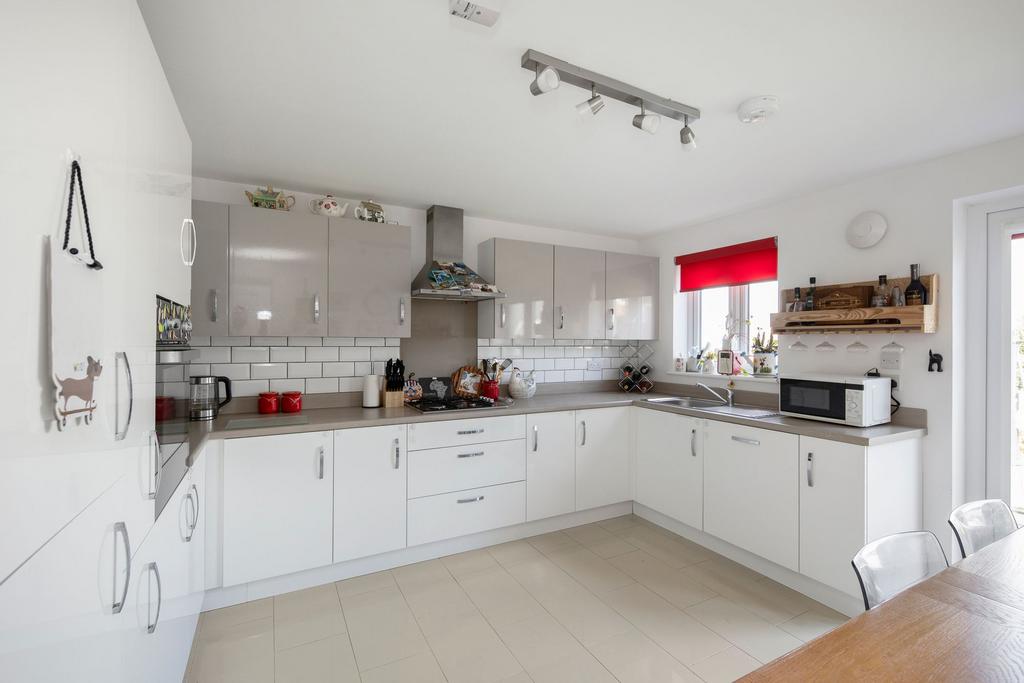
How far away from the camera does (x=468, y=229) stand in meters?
3.79

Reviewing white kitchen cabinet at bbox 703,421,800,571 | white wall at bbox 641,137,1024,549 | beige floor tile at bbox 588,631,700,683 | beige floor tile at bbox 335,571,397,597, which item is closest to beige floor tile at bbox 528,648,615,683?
beige floor tile at bbox 588,631,700,683

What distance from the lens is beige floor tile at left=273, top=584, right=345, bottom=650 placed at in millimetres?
2236

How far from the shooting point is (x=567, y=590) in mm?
2645

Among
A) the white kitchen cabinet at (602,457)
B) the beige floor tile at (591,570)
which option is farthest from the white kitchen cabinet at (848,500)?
the white kitchen cabinet at (602,457)

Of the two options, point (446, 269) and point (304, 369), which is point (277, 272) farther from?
point (446, 269)

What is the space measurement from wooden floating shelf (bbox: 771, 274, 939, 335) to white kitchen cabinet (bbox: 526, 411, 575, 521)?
5.23 ft

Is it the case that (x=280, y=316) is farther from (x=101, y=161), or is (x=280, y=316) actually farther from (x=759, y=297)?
(x=759, y=297)

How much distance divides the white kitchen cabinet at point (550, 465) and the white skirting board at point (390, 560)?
5.3 inches

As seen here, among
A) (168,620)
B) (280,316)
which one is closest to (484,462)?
(280,316)

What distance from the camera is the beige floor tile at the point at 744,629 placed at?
2145mm

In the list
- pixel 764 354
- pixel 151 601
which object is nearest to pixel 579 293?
pixel 764 354

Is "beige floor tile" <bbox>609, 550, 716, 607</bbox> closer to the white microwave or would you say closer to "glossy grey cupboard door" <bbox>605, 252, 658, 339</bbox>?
the white microwave

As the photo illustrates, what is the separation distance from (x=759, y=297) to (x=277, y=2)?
3.56 m

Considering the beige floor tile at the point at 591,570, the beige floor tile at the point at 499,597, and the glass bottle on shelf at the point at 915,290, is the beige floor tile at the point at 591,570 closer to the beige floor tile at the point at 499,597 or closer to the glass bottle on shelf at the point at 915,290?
the beige floor tile at the point at 499,597
